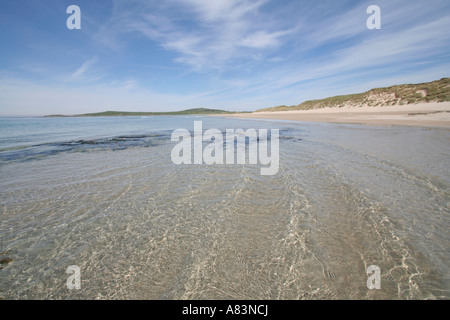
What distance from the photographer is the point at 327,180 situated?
6.20m

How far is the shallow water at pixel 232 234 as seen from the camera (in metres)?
2.62

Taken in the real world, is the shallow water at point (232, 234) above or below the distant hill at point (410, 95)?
below

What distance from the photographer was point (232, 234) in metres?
3.69

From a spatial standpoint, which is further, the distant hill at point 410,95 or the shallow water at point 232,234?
the distant hill at point 410,95

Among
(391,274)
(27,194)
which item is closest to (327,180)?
(391,274)

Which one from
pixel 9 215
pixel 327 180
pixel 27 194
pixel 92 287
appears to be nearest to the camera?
pixel 92 287

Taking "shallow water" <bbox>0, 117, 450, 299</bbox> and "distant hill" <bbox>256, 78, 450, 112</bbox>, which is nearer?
"shallow water" <bbox>0, 117, 450, 299</bbox>

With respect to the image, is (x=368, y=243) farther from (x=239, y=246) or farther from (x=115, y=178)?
(x=115, y=178)

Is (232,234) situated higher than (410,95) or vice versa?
(410,95)

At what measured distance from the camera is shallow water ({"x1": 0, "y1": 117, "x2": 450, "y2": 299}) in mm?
2621

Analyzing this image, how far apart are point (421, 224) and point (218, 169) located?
6090mm

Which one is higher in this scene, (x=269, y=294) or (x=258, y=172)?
(x=258, y=172)

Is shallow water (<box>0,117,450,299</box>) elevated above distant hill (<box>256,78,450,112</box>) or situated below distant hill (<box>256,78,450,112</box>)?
below
